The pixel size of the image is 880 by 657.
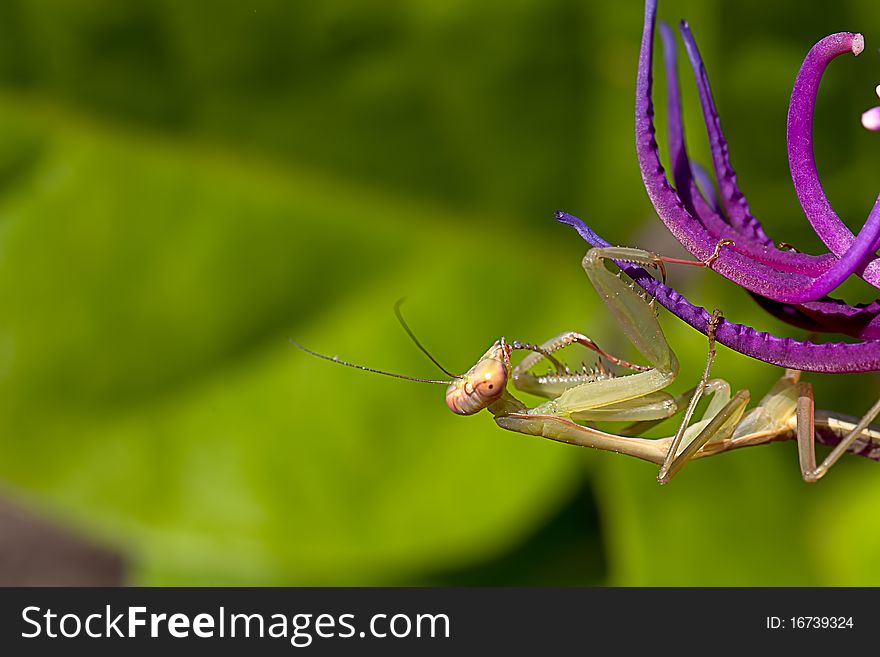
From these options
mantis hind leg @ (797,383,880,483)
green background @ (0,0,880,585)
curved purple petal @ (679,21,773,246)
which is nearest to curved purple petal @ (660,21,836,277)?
curved purple petal @ (679,21,773,246)

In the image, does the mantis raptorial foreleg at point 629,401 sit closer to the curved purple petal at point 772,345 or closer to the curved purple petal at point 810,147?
the curved purple petal at point 772,345

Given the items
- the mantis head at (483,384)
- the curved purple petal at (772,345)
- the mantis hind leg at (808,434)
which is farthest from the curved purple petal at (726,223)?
the mantis head at (483,384)

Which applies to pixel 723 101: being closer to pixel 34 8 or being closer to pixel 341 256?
pixel 341 256

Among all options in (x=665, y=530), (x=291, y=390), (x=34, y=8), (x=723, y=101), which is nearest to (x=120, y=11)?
(x=34, y=8)

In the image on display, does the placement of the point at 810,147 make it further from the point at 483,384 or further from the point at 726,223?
the point at 483,384

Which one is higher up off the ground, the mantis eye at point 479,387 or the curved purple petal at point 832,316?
the mantis eye at point 479,387

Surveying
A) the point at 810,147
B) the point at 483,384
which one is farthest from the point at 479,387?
the point at 810,147

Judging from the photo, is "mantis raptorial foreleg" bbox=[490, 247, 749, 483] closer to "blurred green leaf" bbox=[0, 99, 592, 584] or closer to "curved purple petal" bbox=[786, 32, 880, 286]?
"curved purple petal" bbox=[786, 32, 880, 286]
